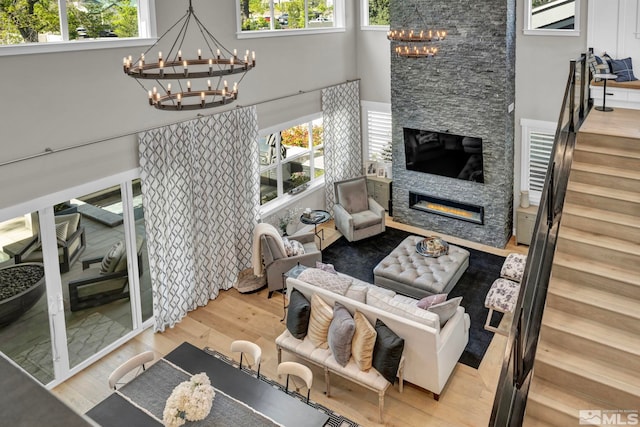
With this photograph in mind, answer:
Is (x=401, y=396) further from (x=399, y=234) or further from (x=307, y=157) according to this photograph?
(x=307, y=157)

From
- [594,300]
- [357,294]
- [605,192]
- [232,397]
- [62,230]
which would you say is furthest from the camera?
[357,294]

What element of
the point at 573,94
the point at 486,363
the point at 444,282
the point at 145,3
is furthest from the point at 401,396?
the point at 145,3

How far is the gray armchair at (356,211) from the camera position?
10148mm

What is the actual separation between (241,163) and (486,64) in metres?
4.56

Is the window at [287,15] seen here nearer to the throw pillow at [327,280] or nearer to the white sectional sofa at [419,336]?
the throw pillow at [327,280]

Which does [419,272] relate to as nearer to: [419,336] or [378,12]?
[419,336]

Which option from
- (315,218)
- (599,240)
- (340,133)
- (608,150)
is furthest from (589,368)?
(340,133)

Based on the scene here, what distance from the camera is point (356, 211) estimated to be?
35.0 ft

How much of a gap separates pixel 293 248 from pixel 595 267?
16.6 ft

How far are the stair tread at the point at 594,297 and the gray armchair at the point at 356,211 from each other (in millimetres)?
5688

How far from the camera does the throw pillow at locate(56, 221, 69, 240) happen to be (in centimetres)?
629

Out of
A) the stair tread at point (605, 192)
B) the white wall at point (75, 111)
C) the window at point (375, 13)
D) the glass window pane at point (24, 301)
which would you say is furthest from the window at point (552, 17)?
the glass window pane at point (24, 301)

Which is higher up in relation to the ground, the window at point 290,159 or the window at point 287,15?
the window at point 287,15

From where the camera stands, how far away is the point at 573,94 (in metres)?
5.72
